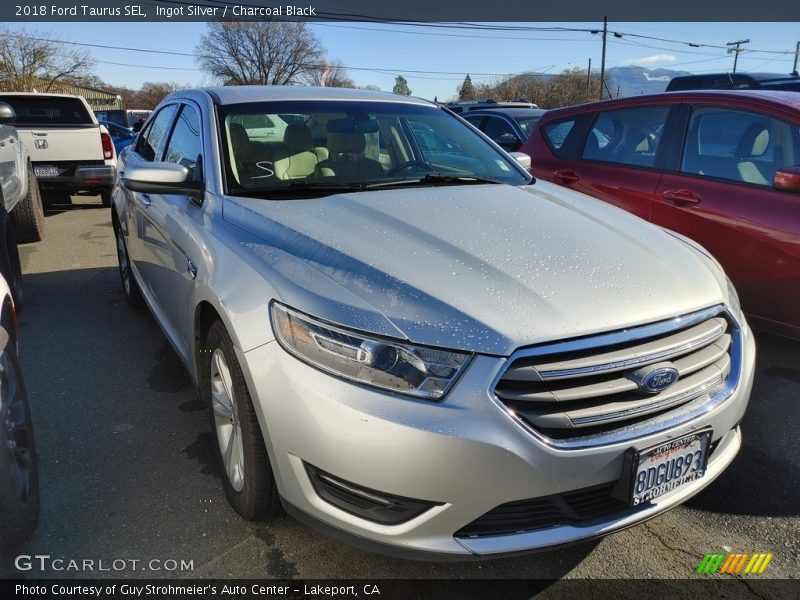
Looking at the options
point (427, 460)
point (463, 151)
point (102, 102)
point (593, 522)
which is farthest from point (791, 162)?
point (102, 102)

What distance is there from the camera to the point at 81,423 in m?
3.12

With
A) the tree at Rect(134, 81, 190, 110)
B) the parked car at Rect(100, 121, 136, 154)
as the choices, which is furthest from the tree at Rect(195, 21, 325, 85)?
the parked car at Rect(100, 121, 136, 154)

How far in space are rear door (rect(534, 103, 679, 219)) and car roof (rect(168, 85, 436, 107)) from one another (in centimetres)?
155

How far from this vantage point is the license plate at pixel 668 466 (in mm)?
1788

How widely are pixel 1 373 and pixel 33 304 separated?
3364mm

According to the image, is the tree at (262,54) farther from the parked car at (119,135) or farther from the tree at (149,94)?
the parked car at (119,135)

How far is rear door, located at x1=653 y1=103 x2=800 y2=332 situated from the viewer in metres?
3.45

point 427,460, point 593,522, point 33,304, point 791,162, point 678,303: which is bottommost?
point 33,304

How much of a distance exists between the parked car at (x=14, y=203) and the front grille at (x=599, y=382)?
10.0 ft

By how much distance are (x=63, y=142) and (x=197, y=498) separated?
769cm

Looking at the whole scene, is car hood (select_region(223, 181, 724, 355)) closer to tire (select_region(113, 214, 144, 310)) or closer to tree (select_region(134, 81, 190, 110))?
tire (select_region(113, 214, 144, 310))

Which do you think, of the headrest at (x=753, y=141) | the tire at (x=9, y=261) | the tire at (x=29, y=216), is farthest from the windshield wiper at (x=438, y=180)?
the tire at (x=29, y=216)

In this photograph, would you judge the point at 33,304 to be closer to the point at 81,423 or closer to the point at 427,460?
the point at 81,423

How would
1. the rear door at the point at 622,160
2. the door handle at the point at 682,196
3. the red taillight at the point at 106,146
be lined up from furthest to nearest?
the red taillight at the point at 106,146 → the rear door at the point at 622,160 → the door handle at the point at 682,196
